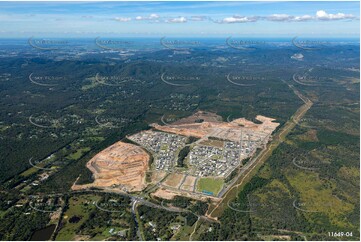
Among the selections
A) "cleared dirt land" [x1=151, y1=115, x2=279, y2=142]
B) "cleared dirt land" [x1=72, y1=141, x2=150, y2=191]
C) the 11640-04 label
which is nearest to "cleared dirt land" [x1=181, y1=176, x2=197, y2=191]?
"cleared dirt land" [x1=72, y1=141, x2=150, y2=191]

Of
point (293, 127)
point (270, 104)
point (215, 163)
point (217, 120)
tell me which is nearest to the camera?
point (215, 163)

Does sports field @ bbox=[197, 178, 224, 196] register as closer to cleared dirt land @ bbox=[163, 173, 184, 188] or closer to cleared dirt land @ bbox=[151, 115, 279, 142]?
cleared dirt land @ bbox=[163, 173, 184, 188]

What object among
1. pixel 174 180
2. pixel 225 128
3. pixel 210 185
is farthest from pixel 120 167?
pixel 225 128

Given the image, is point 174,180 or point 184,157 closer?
point 174,180

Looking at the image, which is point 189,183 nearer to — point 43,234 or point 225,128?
point 43,234

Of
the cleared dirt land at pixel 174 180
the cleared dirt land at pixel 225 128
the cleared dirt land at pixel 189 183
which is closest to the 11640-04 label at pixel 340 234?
the cleared dirt land at pixel 189 183

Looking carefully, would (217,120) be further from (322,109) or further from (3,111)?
(3,111)

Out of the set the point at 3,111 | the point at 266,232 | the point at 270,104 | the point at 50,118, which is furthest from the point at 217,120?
the point at 3,111
